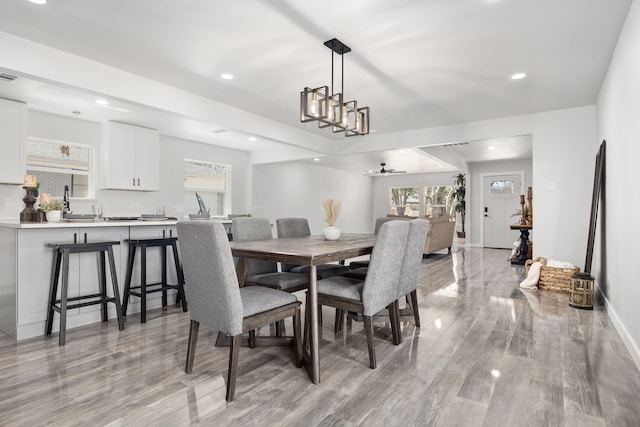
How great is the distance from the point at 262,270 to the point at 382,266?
1284mm

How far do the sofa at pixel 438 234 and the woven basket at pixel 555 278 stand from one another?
2609 millimetres

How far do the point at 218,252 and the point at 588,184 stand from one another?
4786 millimetres

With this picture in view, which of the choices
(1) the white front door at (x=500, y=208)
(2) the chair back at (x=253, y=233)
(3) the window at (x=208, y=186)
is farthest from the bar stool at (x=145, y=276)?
(1) the white front door at (x=500, y=208)

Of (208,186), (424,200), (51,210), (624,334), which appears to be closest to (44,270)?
(51,210)

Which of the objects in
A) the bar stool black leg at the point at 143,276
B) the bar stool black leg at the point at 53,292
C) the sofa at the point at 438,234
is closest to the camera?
the bar stool black leg at the point at 53,292

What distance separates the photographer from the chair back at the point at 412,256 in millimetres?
2632

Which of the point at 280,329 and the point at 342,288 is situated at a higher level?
the point at 342,288

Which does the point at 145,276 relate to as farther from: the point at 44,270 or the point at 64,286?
the point at 44,270

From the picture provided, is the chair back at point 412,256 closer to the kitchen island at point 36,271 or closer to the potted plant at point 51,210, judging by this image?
the kitchen island at point 36,271

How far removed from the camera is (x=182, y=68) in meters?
3.46

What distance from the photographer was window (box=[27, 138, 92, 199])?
190 inches

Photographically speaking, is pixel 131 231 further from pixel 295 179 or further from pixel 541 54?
pixel 295 179

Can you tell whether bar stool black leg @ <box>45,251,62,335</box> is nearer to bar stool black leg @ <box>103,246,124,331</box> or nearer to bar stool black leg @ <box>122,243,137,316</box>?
bar stool black leg @ <box>103,246,124,331</box>

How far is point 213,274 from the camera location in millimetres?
1883
